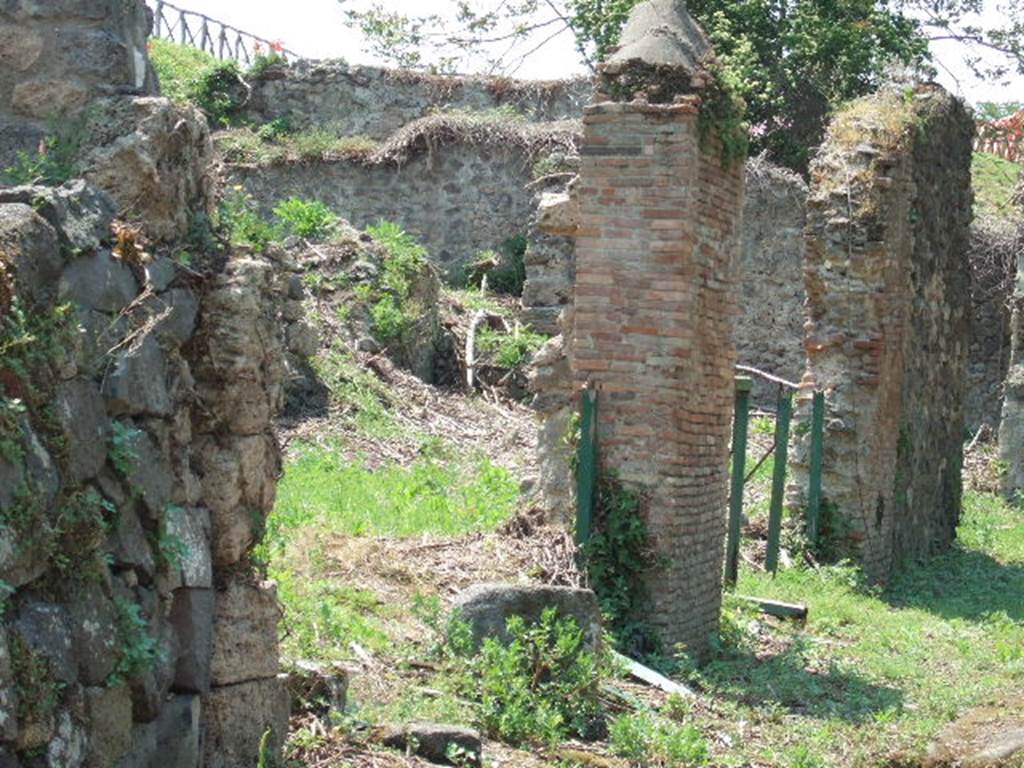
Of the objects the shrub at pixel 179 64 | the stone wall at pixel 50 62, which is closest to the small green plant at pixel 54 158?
the stone wall at pixel 50 62

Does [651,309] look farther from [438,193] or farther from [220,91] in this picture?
[220,91]

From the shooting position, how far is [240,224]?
5.99 m

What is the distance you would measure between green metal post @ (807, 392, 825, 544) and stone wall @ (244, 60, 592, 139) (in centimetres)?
1229

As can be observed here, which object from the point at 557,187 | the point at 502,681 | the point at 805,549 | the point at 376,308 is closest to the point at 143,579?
the point at 502,681

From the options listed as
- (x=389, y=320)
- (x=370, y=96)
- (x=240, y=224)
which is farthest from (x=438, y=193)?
(x=240, y=224)

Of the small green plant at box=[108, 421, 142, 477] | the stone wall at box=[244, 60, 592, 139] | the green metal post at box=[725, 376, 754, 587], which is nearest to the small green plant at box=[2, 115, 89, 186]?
the small green plant at box=[108, 421, 142, 477]

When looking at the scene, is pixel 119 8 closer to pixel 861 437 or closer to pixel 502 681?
pixel 502 681

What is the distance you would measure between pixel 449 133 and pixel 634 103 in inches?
539

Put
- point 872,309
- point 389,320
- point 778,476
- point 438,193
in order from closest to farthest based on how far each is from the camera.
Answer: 1. point 778,476
2. point 872,309
3. point 389,320
4. point 438,193

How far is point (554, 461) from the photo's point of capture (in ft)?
32.5

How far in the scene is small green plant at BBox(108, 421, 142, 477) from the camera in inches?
185

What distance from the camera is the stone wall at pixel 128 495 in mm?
4207

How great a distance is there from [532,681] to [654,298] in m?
2.64

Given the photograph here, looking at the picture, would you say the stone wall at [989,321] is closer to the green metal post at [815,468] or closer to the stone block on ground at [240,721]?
the green metal post at [815,468]
